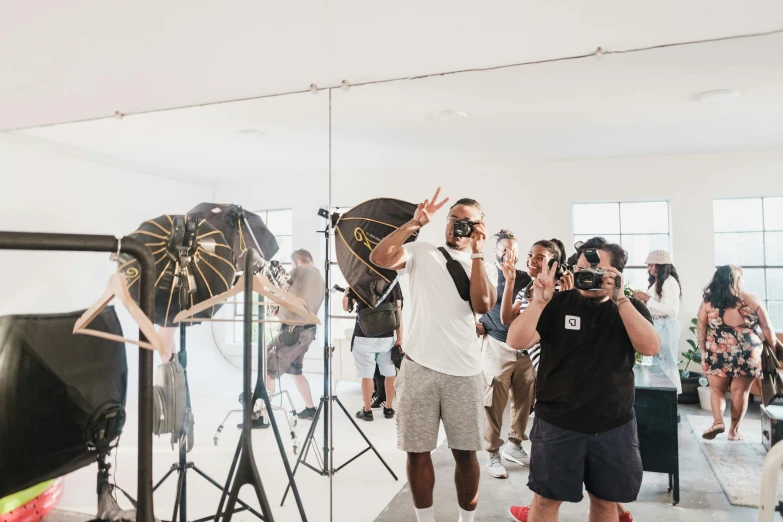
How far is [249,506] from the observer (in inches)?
63.2

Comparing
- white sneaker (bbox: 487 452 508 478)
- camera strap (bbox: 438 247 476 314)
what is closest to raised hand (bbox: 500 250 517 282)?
camera strap (bbox: 438 247 476 314)

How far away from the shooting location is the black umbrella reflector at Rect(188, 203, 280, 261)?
6.04 feet

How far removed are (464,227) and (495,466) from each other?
3.09 ft

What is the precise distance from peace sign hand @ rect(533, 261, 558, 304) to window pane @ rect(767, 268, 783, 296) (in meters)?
0.63

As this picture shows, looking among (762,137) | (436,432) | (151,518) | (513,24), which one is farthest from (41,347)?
(762,137)

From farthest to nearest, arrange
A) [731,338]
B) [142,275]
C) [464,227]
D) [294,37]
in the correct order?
[294,37], [464,227], [731,338], [142,275]

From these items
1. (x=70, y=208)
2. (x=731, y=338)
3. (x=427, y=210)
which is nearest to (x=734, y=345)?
(x=731, y=338)

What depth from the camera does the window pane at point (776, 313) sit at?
1.41m

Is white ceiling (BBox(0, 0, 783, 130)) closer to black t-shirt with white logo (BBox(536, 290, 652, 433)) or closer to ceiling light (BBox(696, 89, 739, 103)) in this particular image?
ceiling light (BBox(696, 89, 739, 103))

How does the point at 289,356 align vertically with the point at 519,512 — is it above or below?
above

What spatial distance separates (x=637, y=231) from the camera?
1546mm

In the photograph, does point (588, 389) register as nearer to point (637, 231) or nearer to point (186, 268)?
point (637, 231)

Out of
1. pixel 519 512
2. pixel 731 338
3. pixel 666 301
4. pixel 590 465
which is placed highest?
pixel 666 301

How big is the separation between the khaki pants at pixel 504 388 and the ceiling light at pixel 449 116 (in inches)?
32.6
